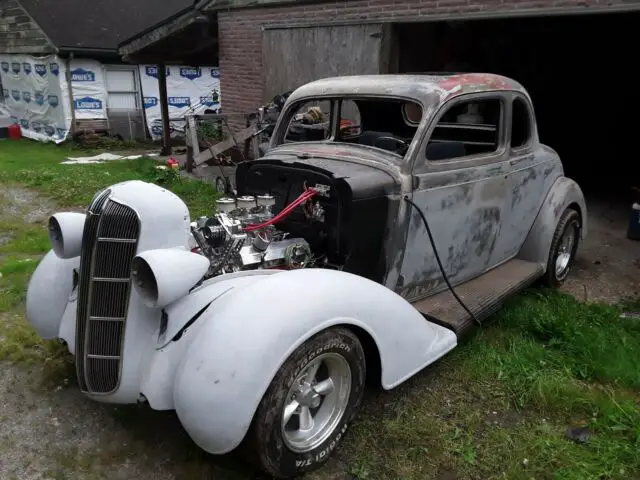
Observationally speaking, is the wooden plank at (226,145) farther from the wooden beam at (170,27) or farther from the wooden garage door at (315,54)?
the wooden beam at (170,27)

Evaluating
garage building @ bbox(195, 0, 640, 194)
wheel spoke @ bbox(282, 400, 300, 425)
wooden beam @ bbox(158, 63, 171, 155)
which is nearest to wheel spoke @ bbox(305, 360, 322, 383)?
wheel spoke @ bbox(282, 400, 300, 425)

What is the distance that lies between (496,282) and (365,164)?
5.10 ft

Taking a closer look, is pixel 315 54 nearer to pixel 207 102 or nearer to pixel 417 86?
pixel 417 86

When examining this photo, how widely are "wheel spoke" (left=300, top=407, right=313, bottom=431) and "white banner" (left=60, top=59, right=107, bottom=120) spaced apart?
15.5m

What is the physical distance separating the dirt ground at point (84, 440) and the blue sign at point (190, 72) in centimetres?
1481

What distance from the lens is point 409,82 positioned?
151 inches

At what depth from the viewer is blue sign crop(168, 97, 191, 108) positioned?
55.8 ft

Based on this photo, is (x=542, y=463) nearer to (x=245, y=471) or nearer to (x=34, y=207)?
(x=245, y=471)

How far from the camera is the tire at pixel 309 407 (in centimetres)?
247

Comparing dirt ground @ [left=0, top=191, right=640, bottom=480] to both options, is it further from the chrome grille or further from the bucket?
the bucket

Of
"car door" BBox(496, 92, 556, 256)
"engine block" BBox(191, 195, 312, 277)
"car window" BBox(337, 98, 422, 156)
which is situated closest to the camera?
"engine block" BBox(191, 195, 312, 277)

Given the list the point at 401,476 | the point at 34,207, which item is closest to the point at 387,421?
the point at 401,476

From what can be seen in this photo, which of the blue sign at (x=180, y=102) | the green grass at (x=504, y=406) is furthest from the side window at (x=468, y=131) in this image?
the blue sign at (x=180, y=102)

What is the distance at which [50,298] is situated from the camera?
336 centimetres
